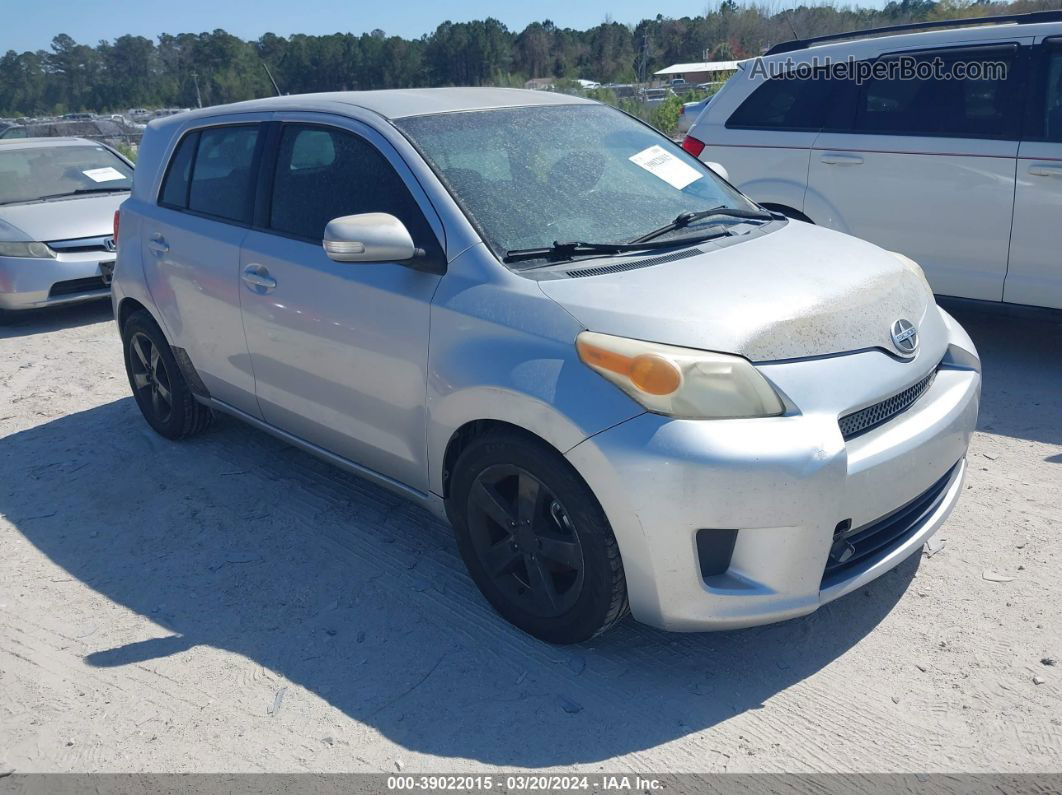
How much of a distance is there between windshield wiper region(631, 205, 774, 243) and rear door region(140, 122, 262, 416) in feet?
6.08

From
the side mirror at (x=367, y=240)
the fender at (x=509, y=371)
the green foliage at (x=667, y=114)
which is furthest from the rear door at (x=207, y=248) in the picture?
the green foliage at (x=667, y=114)

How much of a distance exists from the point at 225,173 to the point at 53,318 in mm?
4987

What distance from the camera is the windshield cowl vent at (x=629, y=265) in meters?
3.17

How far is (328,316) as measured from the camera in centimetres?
367

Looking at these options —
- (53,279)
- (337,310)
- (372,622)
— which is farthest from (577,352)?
(53,279)

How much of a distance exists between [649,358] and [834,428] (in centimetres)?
58

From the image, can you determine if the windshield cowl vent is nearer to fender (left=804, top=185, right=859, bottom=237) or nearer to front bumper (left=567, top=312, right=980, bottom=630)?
front bumper (left=567, top=312, right=980, bottom=630)

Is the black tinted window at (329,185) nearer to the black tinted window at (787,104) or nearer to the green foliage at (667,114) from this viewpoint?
the black tinted window at (787,104)

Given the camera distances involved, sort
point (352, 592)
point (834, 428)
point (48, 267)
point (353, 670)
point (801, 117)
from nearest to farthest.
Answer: point (834, 428), point (353, 670), point (352, 592), point (801, 117), point (48, 267)

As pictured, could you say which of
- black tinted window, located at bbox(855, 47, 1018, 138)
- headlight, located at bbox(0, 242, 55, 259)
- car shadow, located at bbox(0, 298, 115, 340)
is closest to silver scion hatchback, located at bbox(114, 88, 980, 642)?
black tinted window, located at bbox(855, 47, 1018, 138)

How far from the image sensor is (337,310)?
3627 mm

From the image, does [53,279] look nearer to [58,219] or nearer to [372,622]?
[58,219]

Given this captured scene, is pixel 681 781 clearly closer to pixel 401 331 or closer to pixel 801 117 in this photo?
pixel 401 331

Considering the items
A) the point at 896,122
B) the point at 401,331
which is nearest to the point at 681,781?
the point at 401,331
